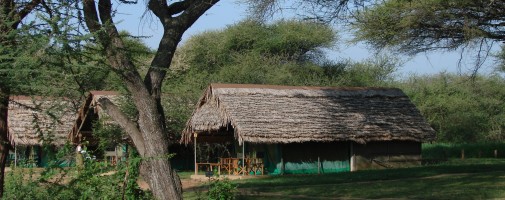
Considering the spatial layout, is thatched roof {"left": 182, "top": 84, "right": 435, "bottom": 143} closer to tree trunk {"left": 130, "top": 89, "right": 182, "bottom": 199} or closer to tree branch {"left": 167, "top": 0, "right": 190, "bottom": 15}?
tree branch {"left": 167, "top": 0, "right": 190, "bottom": 15}

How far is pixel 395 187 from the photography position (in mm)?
16359

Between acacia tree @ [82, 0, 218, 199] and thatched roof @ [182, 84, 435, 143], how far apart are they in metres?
13.9

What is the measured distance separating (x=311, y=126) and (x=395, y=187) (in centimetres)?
944

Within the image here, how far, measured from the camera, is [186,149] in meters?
31.6

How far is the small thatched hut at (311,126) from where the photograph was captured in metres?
25.1

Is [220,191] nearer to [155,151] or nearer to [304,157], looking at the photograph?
[155,151]

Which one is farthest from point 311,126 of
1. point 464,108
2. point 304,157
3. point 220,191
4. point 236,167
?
point 464,108

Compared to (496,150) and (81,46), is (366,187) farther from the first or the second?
(496,150)

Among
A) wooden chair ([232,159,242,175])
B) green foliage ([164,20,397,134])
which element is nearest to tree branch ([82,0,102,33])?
wooden chair ([232,159,242,175])

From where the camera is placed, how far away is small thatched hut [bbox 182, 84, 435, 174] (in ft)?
82.5

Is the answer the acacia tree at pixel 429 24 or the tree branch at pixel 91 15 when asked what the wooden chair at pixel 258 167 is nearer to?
the acacia tree at pixel 429 24

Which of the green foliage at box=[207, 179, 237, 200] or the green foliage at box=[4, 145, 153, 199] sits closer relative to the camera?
the green foliage at box=[4, 145, 153, 199]

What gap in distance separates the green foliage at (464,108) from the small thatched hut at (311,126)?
1487 centimetres

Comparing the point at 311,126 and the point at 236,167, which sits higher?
the point at 311,126
